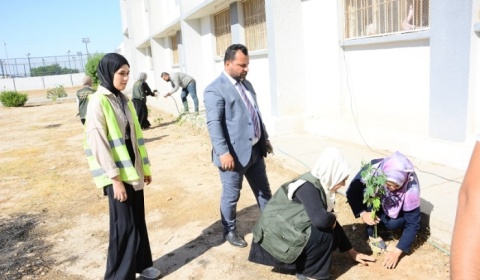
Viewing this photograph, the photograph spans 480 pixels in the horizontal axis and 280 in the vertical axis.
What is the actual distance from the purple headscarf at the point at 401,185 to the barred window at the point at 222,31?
28.9 feet

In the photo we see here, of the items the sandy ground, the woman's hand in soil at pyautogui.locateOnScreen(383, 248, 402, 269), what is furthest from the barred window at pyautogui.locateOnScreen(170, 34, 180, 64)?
the woman's hand in soil at pyautogui.locateOnScreen(383, 248, 402, 269)

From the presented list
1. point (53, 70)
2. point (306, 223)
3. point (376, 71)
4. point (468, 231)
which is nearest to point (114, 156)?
point (306, 223)

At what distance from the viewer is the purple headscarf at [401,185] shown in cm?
298

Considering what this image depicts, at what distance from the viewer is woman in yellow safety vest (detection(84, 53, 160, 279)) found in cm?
265

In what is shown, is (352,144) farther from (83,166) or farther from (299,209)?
(83,166)

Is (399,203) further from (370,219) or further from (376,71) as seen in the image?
(376,71)

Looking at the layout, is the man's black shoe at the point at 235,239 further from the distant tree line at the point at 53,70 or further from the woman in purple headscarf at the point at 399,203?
the distant tree line at the point at 53,70

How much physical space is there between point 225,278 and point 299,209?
0.86 metres

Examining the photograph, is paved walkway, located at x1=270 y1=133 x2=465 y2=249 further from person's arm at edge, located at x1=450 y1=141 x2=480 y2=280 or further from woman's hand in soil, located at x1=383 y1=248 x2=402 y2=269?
person's arm at edge, located at x1=450 y1=141 x2=480 y2=280

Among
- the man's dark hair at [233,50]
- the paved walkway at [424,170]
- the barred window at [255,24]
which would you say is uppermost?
the barred window at [255,24]

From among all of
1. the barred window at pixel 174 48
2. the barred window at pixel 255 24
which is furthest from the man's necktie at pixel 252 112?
the barred window at pixel 174 48

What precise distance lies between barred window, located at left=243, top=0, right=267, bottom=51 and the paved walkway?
116 inches

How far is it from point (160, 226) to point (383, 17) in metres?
4.13

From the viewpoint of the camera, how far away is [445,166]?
4555 millimetres
